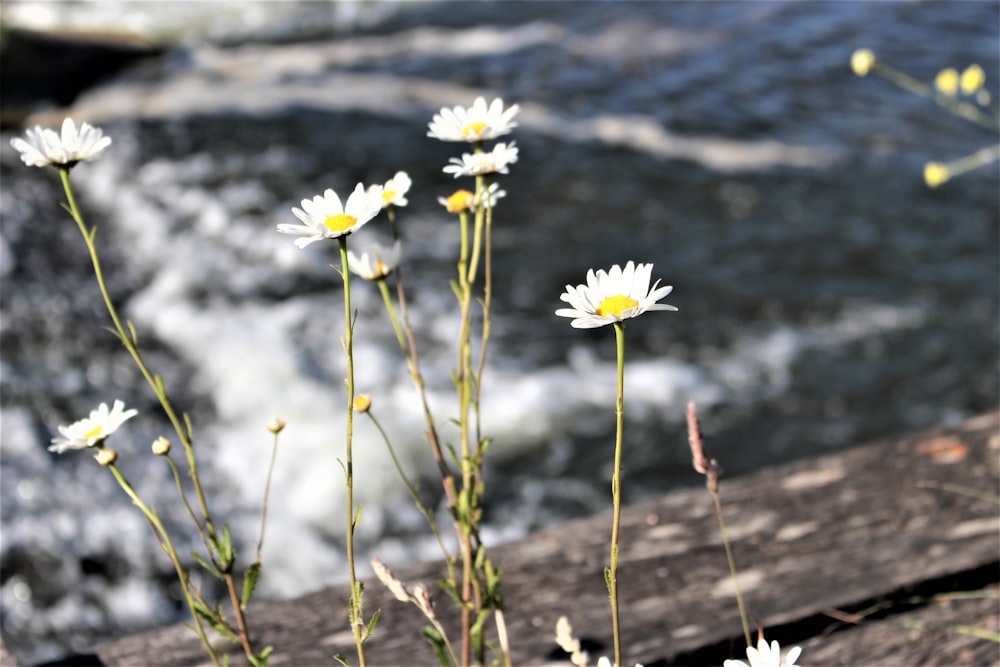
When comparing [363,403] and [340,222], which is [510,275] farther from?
[340,222]

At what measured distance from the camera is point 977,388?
343 cm

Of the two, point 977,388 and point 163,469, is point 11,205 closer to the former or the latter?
point 163,469

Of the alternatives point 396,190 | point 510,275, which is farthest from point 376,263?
point 510,275

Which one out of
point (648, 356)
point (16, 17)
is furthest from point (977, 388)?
point (16, 17)

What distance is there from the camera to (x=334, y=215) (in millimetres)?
704

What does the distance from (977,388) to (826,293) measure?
2.25ft

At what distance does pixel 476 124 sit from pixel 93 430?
1.24ft

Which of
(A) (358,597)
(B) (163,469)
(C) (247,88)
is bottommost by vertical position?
(A) (358,597)

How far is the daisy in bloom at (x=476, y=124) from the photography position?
83cm

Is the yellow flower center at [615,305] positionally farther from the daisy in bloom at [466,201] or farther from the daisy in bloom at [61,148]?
the daisy in bloom at [61,148]

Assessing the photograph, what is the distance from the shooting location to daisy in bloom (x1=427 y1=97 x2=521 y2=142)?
2.71 feet

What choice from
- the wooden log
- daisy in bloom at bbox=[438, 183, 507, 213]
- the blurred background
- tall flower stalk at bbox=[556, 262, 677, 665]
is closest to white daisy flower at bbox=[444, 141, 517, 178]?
daisy in bloom at bbox=[438, 183, 507, 213]

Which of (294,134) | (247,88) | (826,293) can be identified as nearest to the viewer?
(826,293)

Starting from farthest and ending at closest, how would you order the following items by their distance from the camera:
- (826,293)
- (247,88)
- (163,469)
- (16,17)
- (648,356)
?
(16,17)
(247,88)
(826,293)
(648,356)
(163,469)
